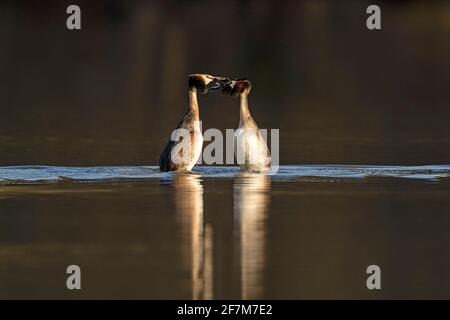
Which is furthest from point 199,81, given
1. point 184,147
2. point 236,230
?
point 236,230

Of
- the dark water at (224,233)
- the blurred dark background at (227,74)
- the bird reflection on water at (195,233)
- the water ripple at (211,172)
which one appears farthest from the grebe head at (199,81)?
the bird reflection on water at (195,233)

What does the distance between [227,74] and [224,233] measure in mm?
24722

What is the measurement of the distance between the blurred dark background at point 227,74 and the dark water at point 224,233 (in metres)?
2.86

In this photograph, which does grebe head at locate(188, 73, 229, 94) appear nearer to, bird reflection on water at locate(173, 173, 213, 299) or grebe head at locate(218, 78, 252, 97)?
grebe head at locate(218, 78, 252, 97)

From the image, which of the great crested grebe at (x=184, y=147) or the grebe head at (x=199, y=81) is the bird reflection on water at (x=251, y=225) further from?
the grebe head at (x=199, y=81)

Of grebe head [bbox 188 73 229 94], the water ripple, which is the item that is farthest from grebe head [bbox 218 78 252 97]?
the water ripple

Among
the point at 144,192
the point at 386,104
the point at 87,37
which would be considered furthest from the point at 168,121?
the point at 87,37

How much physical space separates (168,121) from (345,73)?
44.6 feet

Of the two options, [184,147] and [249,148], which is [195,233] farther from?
[184,147]

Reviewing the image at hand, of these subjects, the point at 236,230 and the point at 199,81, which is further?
the point at 199,81

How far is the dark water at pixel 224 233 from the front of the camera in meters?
12.6

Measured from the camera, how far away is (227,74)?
39.5m

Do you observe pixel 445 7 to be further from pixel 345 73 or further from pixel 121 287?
pixel 121 287
